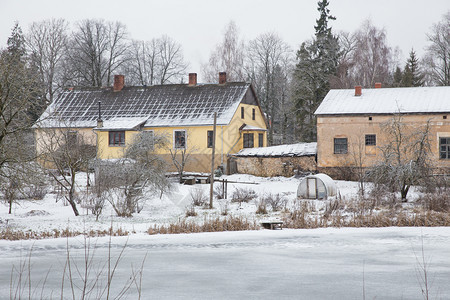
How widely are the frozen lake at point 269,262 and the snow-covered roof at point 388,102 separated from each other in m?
14.4

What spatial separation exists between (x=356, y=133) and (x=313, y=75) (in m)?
12.3

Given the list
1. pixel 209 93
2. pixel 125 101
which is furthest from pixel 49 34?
pixel 209 93

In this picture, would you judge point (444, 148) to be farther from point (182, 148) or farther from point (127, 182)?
point (127, 182)

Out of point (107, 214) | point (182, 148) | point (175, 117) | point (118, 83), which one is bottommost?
point (107, 214)

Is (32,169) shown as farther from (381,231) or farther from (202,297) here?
(381,231)

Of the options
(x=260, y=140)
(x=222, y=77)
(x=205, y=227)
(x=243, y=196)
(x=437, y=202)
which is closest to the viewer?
(x=205, y=227)

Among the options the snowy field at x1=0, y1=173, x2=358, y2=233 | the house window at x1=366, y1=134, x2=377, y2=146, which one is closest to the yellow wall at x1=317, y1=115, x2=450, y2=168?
the house window at x1=366, y1=134, x2=377, y2=146

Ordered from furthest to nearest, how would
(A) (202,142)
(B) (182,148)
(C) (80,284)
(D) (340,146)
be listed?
(B) (182,148)
(A) (202,142)
(D) (340,146)
(C) (80,284)

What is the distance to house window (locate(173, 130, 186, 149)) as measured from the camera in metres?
33.3

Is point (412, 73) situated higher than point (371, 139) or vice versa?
point (412, 73)

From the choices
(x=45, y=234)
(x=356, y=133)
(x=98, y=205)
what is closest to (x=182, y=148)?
(x=356, y=133)

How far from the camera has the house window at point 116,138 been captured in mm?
33375

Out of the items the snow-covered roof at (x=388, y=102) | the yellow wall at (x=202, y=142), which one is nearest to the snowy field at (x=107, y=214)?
the snow-covered roof at (x=388, y=102)

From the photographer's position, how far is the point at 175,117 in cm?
3416
